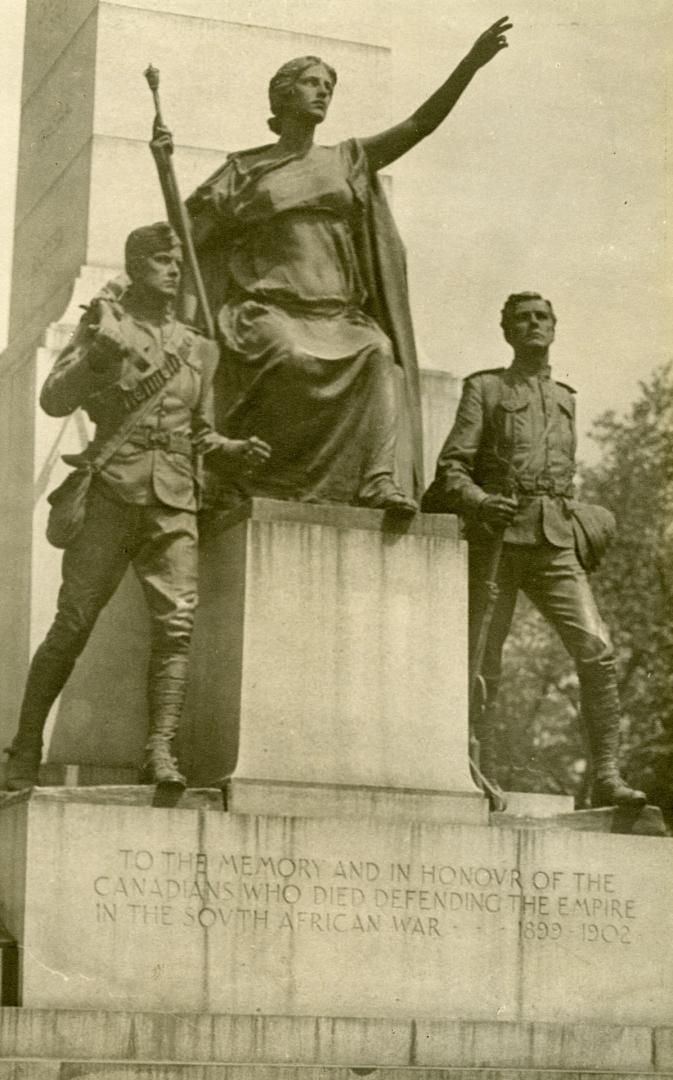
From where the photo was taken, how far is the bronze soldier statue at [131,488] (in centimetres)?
1541

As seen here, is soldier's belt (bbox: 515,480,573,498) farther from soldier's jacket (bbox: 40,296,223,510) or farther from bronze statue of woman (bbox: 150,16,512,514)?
soldier's jacket (bbox: 40,296,223,510)

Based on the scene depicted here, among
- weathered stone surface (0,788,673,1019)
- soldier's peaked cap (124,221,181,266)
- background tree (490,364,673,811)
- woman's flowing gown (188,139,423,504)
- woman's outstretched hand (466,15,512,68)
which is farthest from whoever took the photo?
background tree (490,364,673,811)

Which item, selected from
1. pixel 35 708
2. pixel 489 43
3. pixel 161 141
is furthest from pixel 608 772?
pixel 161 141

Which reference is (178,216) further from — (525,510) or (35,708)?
(35,708)

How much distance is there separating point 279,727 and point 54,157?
208 inches

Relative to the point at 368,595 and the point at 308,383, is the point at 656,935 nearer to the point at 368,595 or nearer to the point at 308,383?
the point at 368,595

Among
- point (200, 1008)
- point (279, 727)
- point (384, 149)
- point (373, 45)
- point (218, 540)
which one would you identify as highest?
point (373, 45)

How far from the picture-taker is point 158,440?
15578 millimetres

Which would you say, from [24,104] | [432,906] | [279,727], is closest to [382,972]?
[432,906]

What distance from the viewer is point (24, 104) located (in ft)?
64.8

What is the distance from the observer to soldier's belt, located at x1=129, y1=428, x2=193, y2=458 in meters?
15.6

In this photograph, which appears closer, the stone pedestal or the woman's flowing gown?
the stone pedestal

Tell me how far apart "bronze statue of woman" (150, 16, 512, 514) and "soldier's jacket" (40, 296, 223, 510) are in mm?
457

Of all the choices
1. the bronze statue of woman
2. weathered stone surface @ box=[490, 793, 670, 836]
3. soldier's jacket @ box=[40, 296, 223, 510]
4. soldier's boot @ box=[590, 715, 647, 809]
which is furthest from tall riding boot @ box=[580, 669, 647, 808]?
soldier's jacket @ box=[40, 296, 223, 510]
